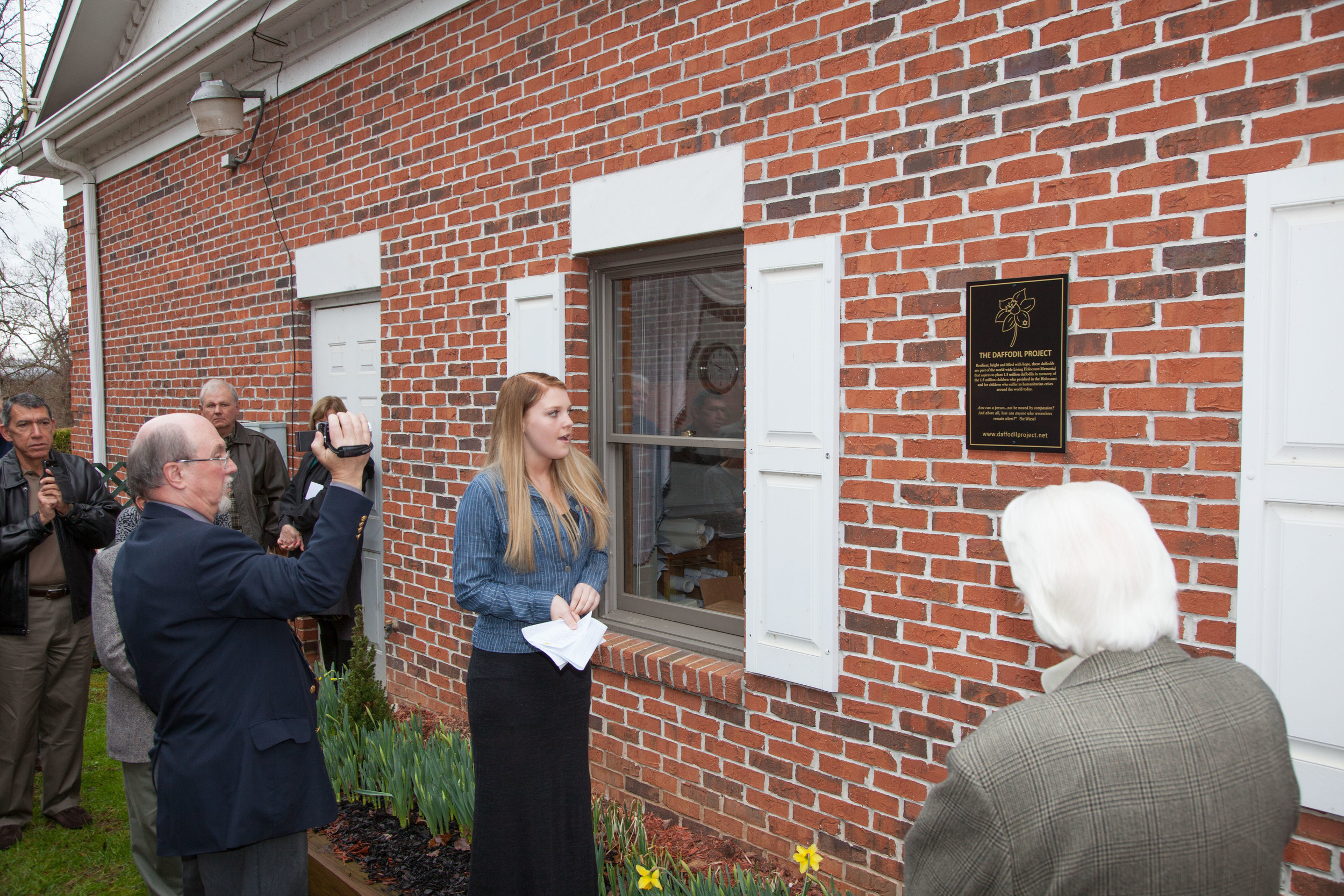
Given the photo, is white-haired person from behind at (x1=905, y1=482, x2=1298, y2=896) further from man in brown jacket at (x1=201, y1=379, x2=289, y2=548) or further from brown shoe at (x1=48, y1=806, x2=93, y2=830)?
man in brown jacket at (x1=201, y1=379, x2=289, y2=548)

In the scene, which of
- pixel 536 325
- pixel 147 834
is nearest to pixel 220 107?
pixel 536 325

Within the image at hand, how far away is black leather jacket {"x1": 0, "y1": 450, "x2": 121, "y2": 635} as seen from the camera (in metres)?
4.24

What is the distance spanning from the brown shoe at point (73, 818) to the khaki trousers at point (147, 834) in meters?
1.30

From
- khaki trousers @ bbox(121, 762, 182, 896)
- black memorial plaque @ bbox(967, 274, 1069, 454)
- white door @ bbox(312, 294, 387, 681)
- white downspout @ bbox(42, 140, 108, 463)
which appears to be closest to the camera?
black memorial plaque @ bbox(967, 274, 1069, 454)

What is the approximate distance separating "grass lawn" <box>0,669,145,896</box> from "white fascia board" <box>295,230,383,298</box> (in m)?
2.76

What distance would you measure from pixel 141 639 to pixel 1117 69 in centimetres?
310

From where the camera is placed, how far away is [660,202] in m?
3.77

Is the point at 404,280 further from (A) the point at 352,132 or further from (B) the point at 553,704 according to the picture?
(B) the point at 553,704

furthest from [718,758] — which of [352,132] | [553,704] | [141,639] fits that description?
[352,132]

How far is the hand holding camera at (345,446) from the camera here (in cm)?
241

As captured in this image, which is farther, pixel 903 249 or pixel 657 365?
pixel 657 365

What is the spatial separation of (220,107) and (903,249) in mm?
5224

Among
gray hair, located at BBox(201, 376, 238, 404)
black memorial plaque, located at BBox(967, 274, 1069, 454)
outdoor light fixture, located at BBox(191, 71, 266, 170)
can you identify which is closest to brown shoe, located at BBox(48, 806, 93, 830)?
gray hair, located at BBox(201, 376, 238, 404)

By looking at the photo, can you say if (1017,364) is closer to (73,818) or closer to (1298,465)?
(1298,465)
